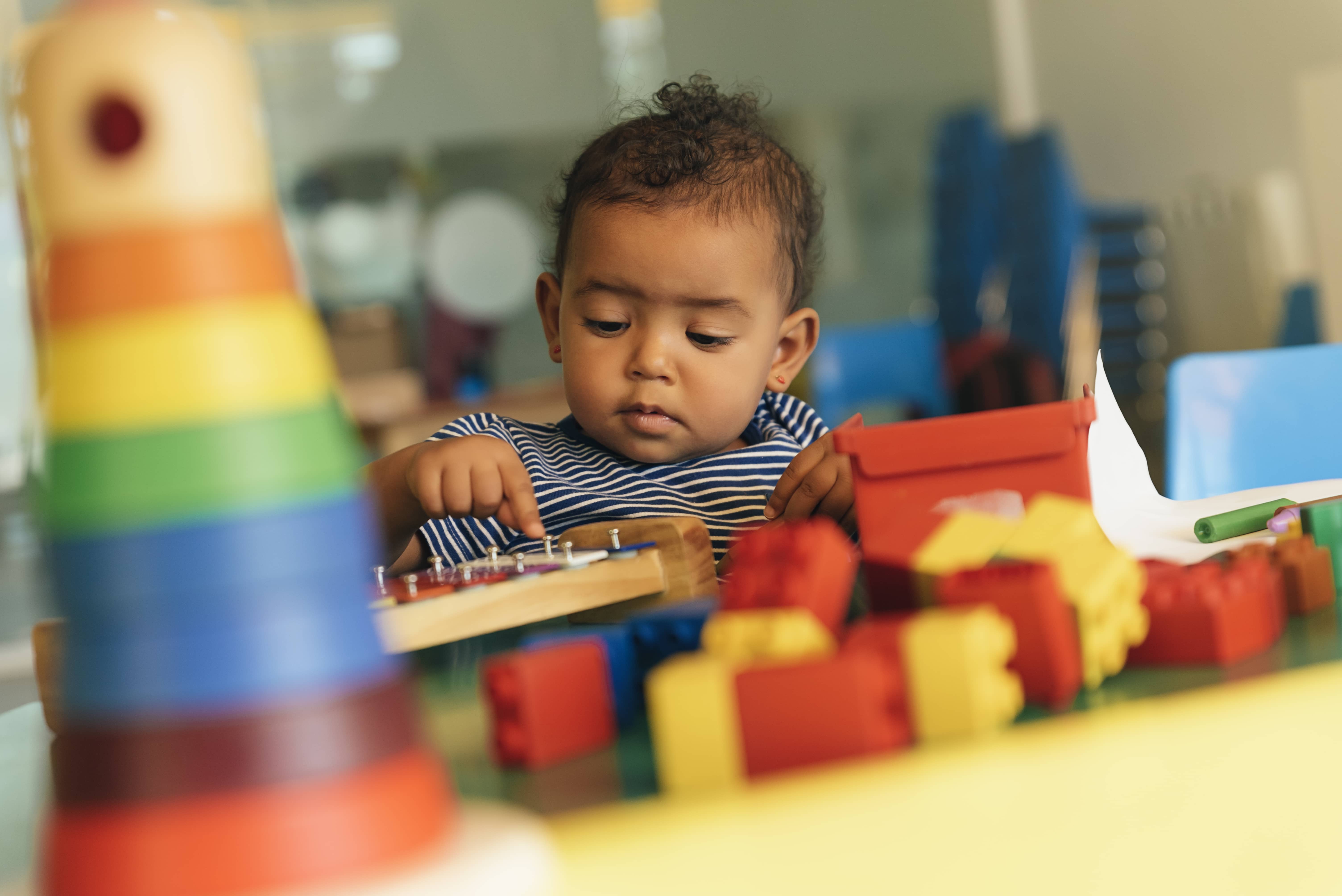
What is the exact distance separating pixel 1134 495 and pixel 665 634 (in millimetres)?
370

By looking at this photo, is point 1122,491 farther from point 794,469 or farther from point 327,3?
point 327,3

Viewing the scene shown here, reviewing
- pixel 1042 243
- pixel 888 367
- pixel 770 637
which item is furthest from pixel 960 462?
pixel 1042 243

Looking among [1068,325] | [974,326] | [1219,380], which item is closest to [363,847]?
[1219,380]

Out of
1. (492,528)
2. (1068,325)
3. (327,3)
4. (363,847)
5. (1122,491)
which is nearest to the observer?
(363,847)

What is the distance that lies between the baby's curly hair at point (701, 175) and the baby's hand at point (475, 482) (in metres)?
0.27

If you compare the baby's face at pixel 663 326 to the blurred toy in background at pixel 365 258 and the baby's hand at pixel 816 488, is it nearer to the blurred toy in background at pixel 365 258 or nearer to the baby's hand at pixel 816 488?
the baby's hand at pixel 816 488

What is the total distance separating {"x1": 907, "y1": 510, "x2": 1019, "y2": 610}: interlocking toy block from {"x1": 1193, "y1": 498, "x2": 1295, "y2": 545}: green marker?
0.71 feet

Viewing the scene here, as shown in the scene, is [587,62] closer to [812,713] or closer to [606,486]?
[606,486]

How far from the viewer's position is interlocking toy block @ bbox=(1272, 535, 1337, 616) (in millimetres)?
436

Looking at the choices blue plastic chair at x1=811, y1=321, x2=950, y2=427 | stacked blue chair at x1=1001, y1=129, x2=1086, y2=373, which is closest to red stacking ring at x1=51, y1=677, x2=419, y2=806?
blue plastic chair at x1=811, y1=321, x2=950, y2=427

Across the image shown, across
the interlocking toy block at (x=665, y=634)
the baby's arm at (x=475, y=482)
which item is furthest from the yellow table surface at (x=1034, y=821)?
the baby's arm at (x=475, y=482)

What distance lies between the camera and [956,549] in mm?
388

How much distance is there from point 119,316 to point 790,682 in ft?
0.53

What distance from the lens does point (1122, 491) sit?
0.67 m
